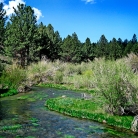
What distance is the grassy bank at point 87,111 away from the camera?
63.5 feet

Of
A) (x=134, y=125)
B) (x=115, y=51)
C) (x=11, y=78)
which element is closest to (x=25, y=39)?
(x=11, y=78)

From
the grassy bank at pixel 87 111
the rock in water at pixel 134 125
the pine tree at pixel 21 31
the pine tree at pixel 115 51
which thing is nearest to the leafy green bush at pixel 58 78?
the pine tree at pixel 21 31

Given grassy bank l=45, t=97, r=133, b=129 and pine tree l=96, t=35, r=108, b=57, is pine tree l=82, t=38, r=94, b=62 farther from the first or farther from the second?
grassy bank l=45, t=97, r=133, b=129

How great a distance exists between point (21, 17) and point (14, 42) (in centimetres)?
657

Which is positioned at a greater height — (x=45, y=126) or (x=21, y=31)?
(x=21, y=31)

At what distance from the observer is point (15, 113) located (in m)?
22.3

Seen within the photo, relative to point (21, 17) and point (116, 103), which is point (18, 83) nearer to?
point (116, 103)

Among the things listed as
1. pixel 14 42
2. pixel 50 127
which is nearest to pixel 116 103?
pixel 50 127

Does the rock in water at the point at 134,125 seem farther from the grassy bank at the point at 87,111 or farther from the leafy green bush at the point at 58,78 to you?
the leafy green bush at the point at 58,78

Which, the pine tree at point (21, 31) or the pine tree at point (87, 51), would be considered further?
the pine tree at point (87, 51)

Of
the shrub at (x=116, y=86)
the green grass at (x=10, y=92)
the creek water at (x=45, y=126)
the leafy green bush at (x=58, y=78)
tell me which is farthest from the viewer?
the leafy green bush at (x=58, y=78)

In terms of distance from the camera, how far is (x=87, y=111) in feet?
71.9

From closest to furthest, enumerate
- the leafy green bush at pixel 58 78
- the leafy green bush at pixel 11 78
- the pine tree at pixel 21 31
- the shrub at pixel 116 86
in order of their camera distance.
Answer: the shrub at pixel 116 86 < the leafy green bush at pixel 11 78 < the leafy green bush at pixel 58 78 < the pine tree at pixel 21 31

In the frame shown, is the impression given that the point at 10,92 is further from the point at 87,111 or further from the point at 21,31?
the point at 21,31
